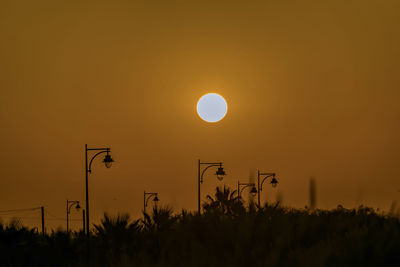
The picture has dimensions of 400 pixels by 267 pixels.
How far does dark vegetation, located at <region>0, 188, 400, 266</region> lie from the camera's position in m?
10.9

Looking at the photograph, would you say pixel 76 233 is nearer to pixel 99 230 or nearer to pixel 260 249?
pixel 99 230

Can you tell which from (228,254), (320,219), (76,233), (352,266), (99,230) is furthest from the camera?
(76,233)

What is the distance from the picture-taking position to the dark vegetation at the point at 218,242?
10.9 metres

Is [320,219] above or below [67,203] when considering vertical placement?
above

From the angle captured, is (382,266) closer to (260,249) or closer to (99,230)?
(260,249)

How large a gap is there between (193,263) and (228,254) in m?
1.60

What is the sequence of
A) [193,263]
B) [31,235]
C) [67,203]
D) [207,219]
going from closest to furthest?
1. [193,263]
2. [207,219]
3. [31,235]
4. [67,203]

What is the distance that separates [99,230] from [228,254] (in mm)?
8217

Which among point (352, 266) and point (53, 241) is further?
point (53, 241)

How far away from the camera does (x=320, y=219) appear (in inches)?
712

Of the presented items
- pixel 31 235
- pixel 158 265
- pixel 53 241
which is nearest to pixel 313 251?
pixel 158 265

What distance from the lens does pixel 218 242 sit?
46.2 ft

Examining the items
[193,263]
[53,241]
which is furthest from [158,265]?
[53,241]

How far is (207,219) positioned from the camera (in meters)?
17.0
